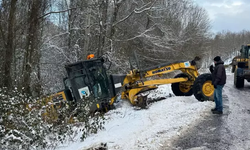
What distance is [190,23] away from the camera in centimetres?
3066

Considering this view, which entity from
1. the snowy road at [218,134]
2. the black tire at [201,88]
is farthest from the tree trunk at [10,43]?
the black tire at [201,88]

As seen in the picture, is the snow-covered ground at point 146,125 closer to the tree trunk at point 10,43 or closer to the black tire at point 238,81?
the tree trunk at point 10,43

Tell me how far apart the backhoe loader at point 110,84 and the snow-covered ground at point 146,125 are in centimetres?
44

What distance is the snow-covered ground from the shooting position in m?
5.49

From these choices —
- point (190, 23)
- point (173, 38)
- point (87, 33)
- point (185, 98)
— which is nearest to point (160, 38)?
point (173, 38)

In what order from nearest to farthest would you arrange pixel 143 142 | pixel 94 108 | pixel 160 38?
pixel 143 142 < pixel 94 108 < pixel 160 38

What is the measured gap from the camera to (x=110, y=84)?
9.45 meters

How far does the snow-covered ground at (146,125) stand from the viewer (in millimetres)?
5493

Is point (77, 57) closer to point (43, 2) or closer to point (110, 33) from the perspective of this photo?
point (110, 33)

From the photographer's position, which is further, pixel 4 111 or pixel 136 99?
pixel 136 99

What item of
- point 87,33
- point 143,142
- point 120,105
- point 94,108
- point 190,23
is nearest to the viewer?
point 143,142

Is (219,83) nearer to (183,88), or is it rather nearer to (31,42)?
(183,88)

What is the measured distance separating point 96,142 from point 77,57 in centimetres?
1159

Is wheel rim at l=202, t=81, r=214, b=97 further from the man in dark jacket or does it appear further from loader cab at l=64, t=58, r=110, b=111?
loader cab at l=64, t=58, r=110, b=111
